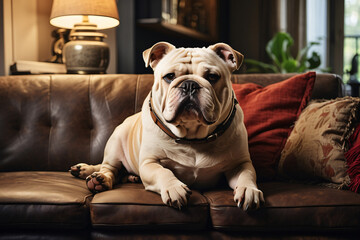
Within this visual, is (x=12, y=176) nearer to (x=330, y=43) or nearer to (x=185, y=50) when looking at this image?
(x=185, y=50)

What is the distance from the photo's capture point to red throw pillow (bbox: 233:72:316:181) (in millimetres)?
1778

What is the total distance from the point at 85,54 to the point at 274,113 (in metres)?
1.21

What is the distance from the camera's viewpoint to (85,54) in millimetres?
2400

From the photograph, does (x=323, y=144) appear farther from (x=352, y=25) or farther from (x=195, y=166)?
(x=352, y=25)

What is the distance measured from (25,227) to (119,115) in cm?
84

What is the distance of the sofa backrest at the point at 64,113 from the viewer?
2023mm

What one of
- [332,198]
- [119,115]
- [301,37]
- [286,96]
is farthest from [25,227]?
[301,37]

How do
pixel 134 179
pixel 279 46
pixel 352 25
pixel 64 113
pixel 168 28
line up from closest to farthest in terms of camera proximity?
pixel 134 179
pixel 64 113
pixel 168 28
pixel 279 46
pixel 352 25

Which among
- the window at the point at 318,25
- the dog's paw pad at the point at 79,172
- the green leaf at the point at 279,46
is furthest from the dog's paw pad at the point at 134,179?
the window at the point at 318,25

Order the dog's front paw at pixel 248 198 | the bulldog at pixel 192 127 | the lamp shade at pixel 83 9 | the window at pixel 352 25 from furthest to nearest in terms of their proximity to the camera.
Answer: the window at pixel 352 25 → the lamp shade at pixel 83 9 → the bulldog at pixel 192 127 → the dog's front paw at pixel 248 198

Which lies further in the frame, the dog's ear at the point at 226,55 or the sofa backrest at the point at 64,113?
the sofa backrest at the point at 64,113

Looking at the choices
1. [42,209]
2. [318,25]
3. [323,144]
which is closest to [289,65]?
[318,25]

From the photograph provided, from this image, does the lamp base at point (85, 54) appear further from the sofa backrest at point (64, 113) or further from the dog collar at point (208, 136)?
the dog collar at point (208, 136)

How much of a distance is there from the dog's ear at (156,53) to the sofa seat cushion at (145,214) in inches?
21.7
